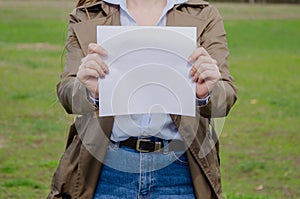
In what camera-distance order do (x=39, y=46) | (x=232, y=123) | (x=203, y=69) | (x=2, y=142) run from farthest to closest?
(x=39, y=46) → (x=232, y=123) → (x=2, y=142) → (x=203, y=69)

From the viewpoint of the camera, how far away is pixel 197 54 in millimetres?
2545

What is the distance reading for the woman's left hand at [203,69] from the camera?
8.30 ft

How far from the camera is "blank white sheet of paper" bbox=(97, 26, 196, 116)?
2.57 meters

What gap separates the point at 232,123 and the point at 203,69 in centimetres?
835

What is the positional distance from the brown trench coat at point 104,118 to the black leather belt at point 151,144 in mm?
45

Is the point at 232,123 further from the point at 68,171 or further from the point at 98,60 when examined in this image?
the point at 98,60

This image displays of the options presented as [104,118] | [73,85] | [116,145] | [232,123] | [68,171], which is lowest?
[232,123]

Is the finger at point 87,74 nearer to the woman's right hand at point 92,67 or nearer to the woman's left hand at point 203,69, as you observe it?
the woman's right hand at point 92,67

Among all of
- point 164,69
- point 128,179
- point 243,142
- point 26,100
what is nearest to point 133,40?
point 164,69

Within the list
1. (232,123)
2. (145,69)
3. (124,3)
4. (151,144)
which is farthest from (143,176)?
(232,123)

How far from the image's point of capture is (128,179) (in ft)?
9.14

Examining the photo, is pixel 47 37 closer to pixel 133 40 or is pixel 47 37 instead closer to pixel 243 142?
pixel 243 142

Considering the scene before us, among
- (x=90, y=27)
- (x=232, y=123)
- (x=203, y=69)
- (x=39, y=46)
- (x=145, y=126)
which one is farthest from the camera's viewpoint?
(x=39, y=46)

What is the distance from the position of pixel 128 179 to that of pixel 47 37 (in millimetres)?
22958
